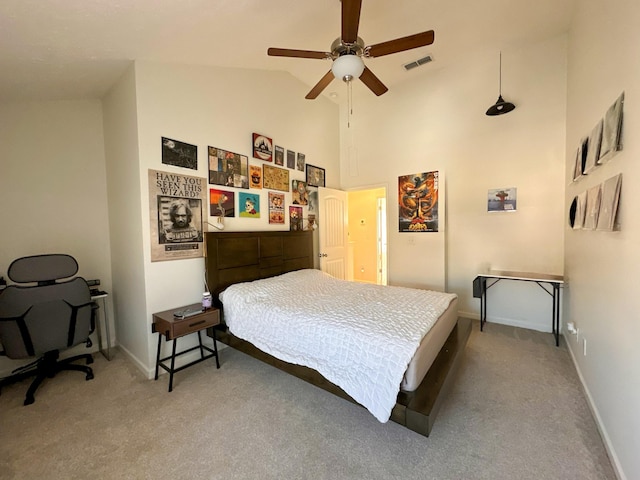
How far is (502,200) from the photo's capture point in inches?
144

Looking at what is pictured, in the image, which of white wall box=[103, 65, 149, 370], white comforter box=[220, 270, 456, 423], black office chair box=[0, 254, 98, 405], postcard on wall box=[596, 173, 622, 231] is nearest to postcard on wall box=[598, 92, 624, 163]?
postcard on wall box=[596, 173, 622, 231]

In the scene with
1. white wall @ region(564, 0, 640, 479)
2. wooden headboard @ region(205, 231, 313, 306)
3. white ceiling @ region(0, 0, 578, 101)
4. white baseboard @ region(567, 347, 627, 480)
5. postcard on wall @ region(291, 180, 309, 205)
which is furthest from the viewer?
postcard on wall @ region(291, 180, 309, 205)

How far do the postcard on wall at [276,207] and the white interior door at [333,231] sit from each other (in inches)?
31.4

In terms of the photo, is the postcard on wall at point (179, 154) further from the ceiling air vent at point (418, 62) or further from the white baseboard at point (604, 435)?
the white baseboard at point (604, 435)

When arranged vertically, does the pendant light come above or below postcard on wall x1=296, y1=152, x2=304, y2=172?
above

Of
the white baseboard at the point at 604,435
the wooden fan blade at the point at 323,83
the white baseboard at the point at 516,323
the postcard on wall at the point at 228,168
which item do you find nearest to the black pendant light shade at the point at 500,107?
the wooden fan blade at the point at 323,83

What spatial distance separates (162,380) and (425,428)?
2364 millimetres

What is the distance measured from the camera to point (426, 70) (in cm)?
403

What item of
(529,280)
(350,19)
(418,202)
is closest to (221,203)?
(350,19)

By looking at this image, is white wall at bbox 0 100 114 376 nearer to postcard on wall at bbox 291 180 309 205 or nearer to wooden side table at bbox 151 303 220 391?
wooden side table at bbox 151 303 220 391

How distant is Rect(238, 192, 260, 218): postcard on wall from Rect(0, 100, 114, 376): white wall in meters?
1.65

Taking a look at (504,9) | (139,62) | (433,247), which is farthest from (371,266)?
(139,62)

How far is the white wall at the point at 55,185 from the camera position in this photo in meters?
2.66

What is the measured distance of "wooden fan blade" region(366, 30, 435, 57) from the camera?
1.95 meters
